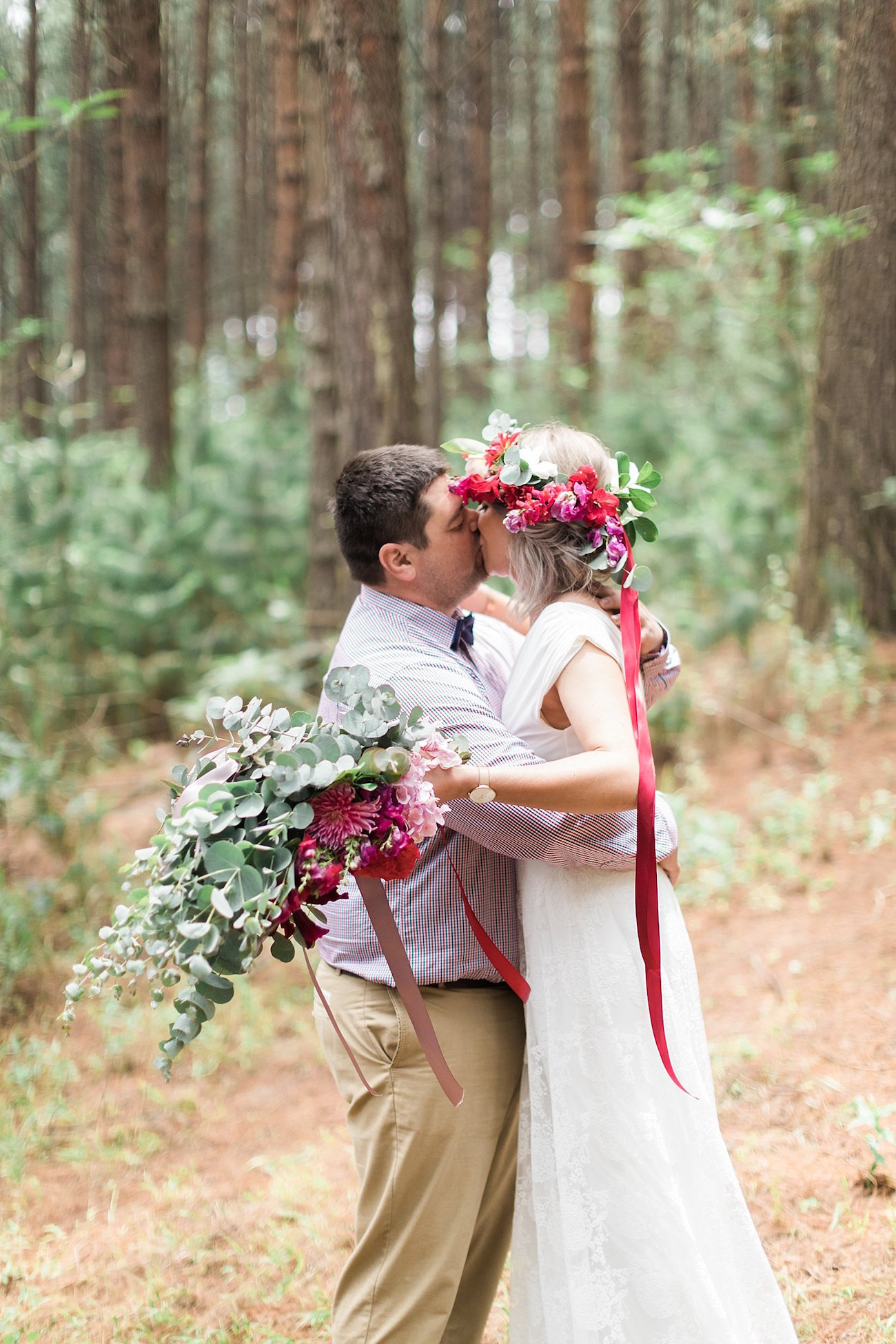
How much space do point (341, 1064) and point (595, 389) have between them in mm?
11421

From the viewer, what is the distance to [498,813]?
220 cm

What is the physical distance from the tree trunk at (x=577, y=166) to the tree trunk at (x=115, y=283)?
16.2 ft

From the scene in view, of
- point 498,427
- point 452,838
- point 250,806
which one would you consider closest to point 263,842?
point 250,806

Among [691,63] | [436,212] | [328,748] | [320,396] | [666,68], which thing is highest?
[666,68]

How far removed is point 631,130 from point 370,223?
→ 1035 cm

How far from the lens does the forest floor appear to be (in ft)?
10.4

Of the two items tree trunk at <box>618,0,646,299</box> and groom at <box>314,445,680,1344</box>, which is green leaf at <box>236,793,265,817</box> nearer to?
groom at <box>314,445,680,1344</box>

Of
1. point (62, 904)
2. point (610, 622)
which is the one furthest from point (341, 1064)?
point (62, 904)

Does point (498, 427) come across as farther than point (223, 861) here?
Yes

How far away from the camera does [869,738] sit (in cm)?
621

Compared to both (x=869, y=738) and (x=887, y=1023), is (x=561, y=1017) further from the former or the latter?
(x=869, y=738)

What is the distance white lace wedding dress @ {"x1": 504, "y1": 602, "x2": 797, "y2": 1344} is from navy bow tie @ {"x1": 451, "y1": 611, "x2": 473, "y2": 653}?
0.17 m

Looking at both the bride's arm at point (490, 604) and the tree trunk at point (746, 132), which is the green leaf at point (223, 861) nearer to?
the bride's arm at point (490, 604)

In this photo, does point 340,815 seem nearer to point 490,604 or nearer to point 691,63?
point 490,604
